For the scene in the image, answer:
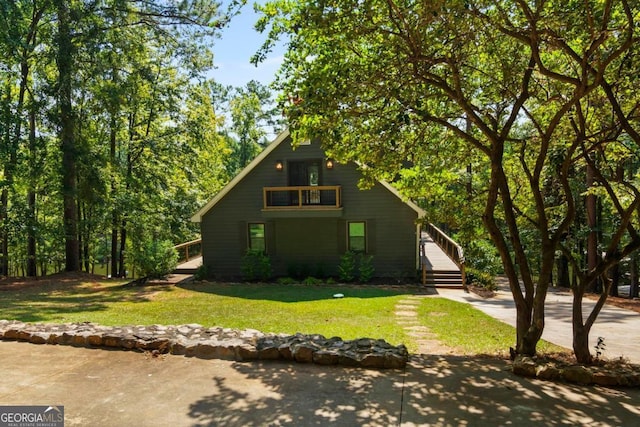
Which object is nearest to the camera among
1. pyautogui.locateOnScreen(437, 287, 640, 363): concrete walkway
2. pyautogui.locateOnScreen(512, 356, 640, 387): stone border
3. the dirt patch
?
pyautogui.locateOnScreen(512, 356, 640, 387): stone border

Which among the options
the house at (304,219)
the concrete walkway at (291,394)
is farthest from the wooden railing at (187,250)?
the concrete walkway at (291,394)

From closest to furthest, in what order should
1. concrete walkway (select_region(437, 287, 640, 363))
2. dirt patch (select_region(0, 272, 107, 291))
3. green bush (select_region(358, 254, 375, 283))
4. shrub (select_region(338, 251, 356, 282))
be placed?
concrete walkway (select_region(437, 287, 640, 363)) → dirt patch (select_region(0, 272, 107, 291)) → green bush (select_region(358, 254, 375, 283)) → shrub (select_region(338, 251, 356, 282))

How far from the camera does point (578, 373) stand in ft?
15.4

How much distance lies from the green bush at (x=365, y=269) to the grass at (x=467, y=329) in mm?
4113

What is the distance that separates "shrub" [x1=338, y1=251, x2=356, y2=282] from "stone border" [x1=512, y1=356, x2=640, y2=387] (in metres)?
11.3

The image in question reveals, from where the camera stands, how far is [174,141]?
2108 cm

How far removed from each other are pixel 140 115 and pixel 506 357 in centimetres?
2103

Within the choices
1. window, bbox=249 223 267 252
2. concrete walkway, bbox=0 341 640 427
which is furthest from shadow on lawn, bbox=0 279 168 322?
concrete walkway, bbox=0 341 640 427

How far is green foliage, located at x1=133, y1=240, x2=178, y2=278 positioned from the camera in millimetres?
16562

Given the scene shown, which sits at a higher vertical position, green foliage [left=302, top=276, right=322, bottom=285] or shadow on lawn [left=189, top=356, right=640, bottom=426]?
shadow on lawn [left=189, top=356, right=640, bottom=426]

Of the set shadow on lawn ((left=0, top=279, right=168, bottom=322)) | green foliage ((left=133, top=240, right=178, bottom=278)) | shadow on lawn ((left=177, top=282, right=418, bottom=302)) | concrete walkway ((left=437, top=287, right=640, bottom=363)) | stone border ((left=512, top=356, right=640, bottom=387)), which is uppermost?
green foliage ((left=133, top=240, right=178, bottom=278))

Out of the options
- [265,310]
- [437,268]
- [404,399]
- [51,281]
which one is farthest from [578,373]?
[51,281]

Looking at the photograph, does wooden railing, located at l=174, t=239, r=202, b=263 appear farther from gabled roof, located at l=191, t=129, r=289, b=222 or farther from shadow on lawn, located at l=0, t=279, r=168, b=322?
shadow on lawn, located at l=0, t=279, r=168, b=322

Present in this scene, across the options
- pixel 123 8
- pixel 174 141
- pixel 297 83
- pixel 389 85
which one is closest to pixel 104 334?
pixel 297 83
